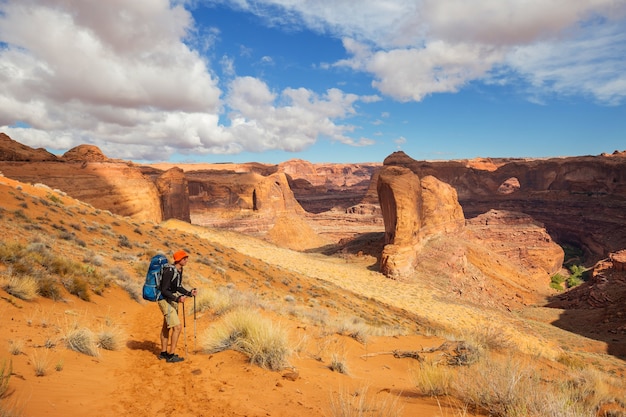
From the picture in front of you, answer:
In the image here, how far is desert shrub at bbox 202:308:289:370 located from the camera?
4559mm

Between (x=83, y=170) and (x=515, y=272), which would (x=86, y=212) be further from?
(x=515, y=272)

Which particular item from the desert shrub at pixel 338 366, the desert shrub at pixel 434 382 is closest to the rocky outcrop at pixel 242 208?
the desert shrub at pixel 338 366

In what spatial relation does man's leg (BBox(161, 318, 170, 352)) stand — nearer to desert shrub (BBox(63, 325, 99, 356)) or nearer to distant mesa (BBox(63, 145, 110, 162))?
desert shrub (BBox(63, 325, 99, 356))

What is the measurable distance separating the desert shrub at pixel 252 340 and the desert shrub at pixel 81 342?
151 centimetres

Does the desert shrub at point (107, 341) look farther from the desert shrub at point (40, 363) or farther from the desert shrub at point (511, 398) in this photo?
the desert shrub at point (511, 398)

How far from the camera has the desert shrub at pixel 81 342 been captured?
454cm

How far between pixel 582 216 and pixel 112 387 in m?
63.1

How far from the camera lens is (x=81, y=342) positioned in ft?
15.0

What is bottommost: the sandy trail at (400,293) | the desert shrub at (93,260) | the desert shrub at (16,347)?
the sandy trail at (400,293)

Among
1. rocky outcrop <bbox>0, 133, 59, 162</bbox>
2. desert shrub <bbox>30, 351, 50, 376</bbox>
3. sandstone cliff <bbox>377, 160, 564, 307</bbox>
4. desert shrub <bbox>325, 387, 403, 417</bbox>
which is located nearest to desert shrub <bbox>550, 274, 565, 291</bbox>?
sandstone cliff <bbox>377, 160, 564, 307</bbox>

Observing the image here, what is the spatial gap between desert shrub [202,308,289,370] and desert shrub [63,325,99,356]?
4.94 feet

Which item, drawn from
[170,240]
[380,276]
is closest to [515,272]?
[380,276]

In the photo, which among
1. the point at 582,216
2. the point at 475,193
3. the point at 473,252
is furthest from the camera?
the point at 475,193

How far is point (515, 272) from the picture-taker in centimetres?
3294
